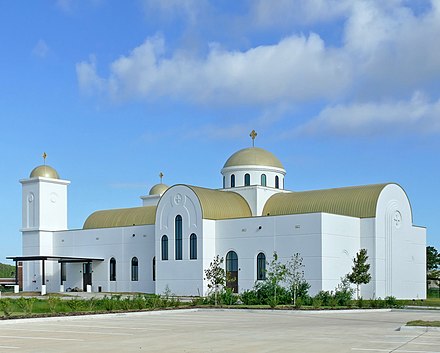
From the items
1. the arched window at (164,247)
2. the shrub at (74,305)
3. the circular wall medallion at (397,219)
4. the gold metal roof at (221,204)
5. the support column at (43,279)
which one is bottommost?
the support column at (43,279)

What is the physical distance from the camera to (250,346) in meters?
17.0

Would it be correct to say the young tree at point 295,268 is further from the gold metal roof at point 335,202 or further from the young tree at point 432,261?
the young tree at point 432,261

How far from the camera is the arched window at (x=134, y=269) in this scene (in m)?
64.4

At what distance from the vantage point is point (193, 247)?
57562mm

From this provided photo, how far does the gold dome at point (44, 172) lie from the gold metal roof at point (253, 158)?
1924 centimetres

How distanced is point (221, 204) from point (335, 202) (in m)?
9.38

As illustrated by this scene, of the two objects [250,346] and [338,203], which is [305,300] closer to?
[338,203]

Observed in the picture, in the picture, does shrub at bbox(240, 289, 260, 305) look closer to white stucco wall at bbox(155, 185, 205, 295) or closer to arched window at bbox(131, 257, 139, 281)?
white stucco wall at bbox(155, 185, 205, 295)

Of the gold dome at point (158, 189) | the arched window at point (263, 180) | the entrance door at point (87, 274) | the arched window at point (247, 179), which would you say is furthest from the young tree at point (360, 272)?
the gold dome at point (158, 189)

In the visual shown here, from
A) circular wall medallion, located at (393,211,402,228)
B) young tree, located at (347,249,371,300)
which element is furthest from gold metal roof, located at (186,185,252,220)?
circular wall medallion, located at (393,211,402,228)

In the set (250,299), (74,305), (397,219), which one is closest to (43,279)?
(250,299)

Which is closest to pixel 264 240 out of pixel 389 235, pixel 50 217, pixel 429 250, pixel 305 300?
pixel 389 235

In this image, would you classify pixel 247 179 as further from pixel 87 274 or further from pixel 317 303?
pixel 317 303

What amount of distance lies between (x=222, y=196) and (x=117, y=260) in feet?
41.5
